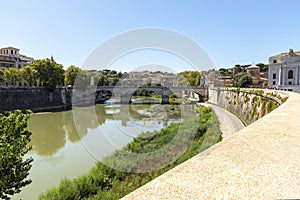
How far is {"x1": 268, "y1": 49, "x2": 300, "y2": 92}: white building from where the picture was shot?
26.4 metres

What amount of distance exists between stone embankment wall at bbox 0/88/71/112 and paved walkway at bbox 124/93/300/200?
83.5 feet

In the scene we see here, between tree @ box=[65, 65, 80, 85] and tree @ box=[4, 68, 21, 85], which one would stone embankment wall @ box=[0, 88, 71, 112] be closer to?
tree @ box=[4, 68, 21, 85]

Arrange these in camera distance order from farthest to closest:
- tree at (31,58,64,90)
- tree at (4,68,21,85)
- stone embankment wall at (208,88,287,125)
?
1. tree at (4,68,21,85)
2. tree at (31,58,64,90)
3. stone embankment wall at (208,88,287,125)

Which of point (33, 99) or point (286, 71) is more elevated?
point (286, 71)

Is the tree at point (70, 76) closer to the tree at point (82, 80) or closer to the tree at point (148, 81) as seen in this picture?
the tree at point (82, 80)

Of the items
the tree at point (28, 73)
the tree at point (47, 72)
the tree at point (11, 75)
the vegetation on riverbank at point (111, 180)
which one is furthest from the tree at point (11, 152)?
the tree at point (11, 75)

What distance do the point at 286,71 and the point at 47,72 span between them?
31.6 m

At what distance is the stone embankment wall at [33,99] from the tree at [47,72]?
1.13 metres

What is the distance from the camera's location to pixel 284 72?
89.8 feet

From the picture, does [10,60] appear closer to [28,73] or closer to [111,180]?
[28,73]

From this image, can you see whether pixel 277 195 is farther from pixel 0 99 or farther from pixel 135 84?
pixel 135 84

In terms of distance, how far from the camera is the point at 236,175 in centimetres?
127

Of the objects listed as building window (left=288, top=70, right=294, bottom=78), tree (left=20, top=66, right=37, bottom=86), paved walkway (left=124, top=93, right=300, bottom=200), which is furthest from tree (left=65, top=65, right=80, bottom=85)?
paved walkway (left=124, top=93, right=300, bottom=200)

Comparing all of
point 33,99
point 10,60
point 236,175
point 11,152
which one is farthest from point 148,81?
point 236,175
